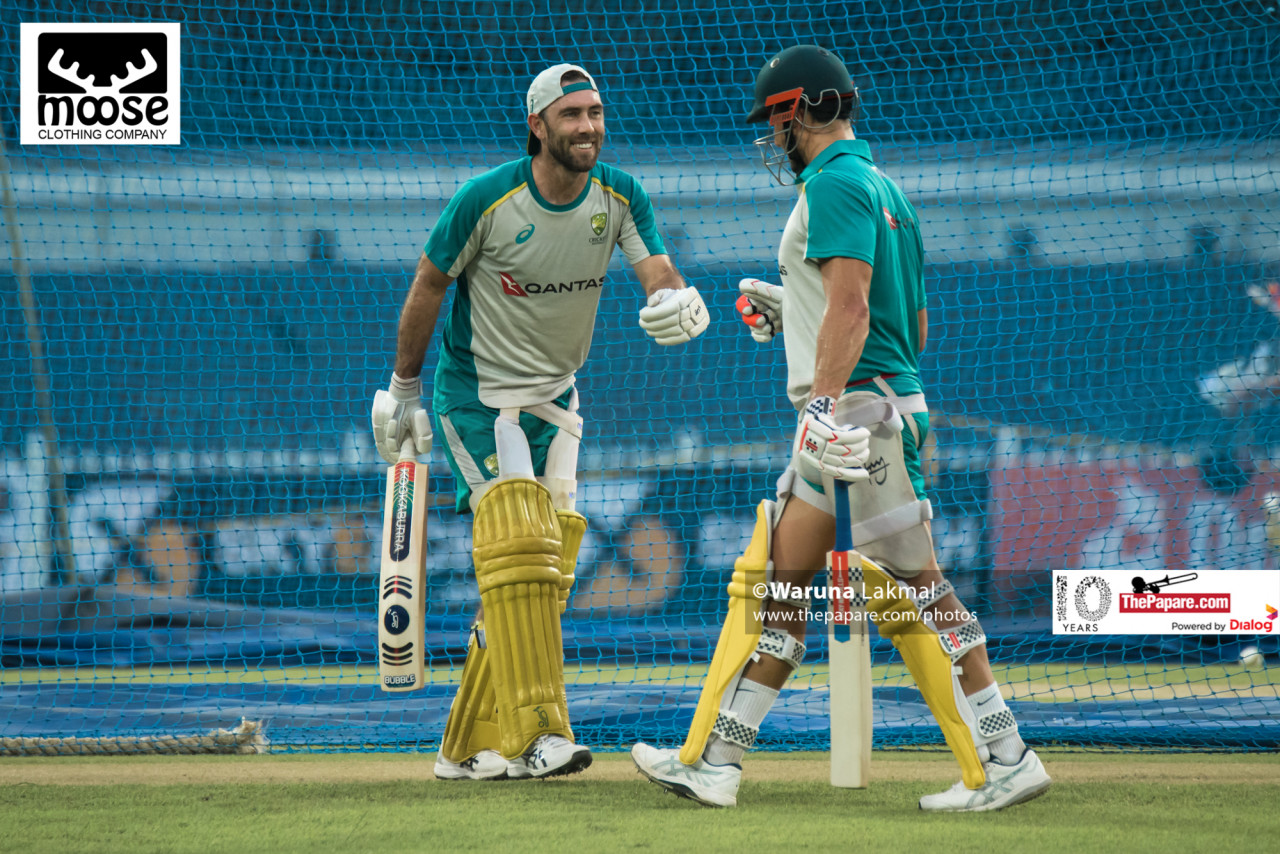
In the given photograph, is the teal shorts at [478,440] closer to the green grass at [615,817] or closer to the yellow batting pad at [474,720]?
the yellow batting pad at [474,720]

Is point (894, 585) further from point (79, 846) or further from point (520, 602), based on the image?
point (79, 846)

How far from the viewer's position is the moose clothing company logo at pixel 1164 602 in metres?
4.88

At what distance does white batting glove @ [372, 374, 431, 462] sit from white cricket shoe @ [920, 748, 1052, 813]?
1750 mm

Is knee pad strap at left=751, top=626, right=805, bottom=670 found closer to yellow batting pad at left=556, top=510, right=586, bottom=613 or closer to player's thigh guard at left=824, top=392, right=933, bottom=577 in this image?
player's thigh guard at left=824, top=392, right=933, bottom=577

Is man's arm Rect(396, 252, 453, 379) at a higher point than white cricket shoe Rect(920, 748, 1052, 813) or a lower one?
higher

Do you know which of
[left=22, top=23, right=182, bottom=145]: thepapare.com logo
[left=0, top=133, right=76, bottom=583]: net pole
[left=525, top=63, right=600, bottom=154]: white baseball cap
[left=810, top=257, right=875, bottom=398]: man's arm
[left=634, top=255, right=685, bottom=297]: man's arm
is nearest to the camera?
[left=810, top=257, right=875, bottom=398]: man's arm

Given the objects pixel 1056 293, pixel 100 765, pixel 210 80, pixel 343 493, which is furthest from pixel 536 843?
pixel 210 80

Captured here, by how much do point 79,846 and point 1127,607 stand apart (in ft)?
13.4

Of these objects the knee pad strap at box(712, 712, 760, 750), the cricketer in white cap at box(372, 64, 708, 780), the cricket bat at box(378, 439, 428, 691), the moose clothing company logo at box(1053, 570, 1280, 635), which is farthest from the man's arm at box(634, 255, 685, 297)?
the moose clothing company logo at box(1053, 570, 1280, 635)

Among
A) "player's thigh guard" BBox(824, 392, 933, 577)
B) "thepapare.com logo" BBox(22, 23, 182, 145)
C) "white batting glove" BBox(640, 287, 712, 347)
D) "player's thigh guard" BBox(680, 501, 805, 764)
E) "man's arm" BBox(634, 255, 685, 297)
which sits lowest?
"player's thigh guard" BBox(680, 501, 805, 764)

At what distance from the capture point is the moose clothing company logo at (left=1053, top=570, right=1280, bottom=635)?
4.88 meters

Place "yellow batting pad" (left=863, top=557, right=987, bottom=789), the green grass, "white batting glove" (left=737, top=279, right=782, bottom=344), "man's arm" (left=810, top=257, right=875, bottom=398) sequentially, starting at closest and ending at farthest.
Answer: the green grass, "man's arm" (left=810, top=257, right=875, bottom=398), "yellow batting pad" (left=863, top=557, right=987, bottom=789), "white batting glove" (left=737, top=279, right=782, bottom=344)

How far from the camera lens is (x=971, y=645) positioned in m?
2.91

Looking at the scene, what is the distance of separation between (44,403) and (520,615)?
3.97m
